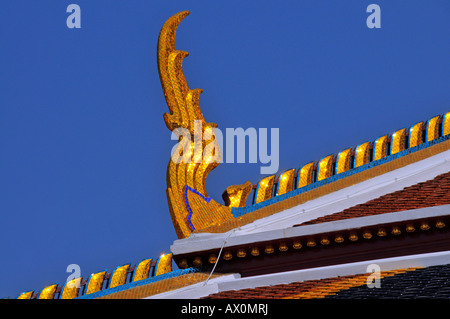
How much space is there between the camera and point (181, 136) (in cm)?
1130

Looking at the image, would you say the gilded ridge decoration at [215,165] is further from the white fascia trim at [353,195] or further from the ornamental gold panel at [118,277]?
the ornamental gold panel at [118,277]

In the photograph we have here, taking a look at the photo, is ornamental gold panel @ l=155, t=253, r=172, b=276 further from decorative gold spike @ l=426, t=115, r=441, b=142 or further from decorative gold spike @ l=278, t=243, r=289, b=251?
decorative gold spike @ l=426, t=115, r=441, b=142

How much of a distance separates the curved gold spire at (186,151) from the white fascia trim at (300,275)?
32.2 inches

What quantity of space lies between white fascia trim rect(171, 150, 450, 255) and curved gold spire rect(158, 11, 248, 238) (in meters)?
0.39

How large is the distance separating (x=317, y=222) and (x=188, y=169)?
1607mm

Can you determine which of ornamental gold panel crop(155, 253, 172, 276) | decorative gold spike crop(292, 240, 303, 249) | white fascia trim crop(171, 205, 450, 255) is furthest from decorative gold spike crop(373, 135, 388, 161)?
ornamental gold panel crop(155, 253, 172, 276)

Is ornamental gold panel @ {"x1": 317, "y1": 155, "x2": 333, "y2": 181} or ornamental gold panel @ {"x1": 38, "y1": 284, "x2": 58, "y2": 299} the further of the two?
ornamental gold panel @ {"x1": 317, "y1": 155, "x2": 333, "y2": 181}

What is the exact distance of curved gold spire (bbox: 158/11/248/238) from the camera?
10750 millimetres

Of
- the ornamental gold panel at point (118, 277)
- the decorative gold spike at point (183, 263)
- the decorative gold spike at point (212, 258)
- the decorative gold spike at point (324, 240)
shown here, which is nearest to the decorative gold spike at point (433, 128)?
the decorative gold spike at point (324, 240)

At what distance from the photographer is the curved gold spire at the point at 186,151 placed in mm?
10750

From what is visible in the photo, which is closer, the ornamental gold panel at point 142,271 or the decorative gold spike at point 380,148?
the ornamental gold panel at point 142,271

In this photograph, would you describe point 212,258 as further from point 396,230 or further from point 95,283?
point 396,230

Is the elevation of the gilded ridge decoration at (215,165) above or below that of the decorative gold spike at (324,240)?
above

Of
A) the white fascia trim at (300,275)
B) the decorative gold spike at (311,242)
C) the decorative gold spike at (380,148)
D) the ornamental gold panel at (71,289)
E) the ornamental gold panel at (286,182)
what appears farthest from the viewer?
the decorative gold spike at (380,148)
